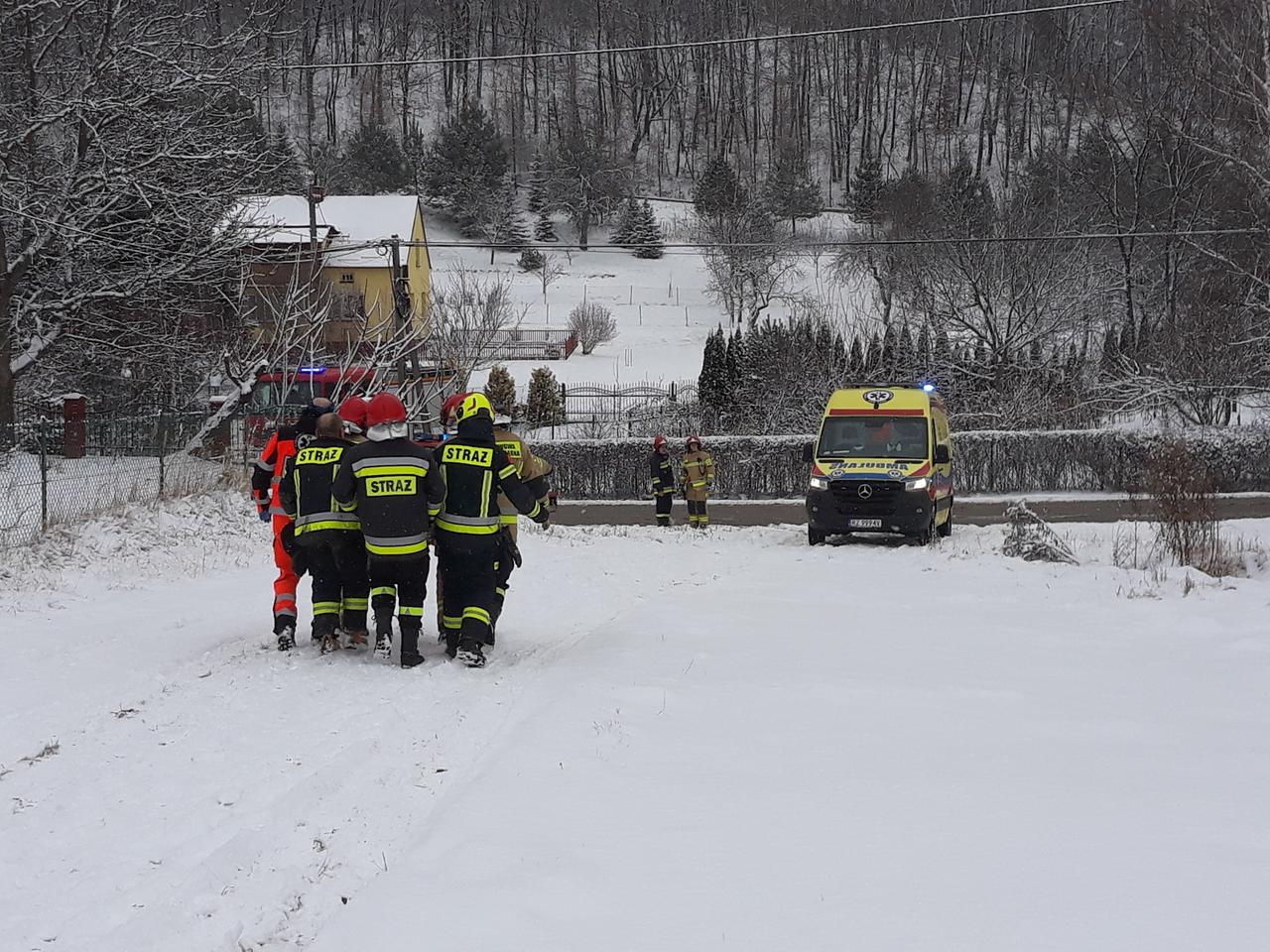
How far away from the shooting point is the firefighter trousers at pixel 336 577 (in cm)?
905

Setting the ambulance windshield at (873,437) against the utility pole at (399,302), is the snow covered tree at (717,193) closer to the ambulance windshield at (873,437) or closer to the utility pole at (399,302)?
the utility pole at (399,302)

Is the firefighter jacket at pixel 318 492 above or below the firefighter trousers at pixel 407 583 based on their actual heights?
above

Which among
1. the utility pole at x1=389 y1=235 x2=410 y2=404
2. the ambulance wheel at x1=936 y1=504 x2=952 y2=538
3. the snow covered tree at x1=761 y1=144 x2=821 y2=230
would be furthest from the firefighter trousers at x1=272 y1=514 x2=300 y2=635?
the snow covered tree at x1=761 y1=144 x2=821 y2=230

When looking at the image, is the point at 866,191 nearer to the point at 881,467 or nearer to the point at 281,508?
the point at 881,467

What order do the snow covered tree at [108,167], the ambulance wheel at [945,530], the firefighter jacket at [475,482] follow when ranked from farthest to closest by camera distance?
the snow covered tree at [108,167] < the ambulance wheel at [945,530] < the firefighter jacket at [475,482]

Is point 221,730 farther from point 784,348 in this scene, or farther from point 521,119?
point 521,119

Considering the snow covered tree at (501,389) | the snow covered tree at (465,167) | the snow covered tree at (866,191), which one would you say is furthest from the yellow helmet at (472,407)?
the snow covered tree at (465,167)

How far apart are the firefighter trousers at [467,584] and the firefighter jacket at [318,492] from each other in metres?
0.70

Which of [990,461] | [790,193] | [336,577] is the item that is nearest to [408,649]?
[336,577]

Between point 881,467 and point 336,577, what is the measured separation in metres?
11.7

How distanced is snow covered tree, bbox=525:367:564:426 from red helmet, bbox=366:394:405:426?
3422 cm

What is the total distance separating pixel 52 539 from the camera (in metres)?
14.8

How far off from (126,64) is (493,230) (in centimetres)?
6819

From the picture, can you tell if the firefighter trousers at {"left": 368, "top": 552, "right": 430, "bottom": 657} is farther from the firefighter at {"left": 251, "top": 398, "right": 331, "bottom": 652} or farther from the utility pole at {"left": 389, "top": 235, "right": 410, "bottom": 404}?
the utility pole at {"left": 389, "top": 235, "right": 410, "bottom": 404}
